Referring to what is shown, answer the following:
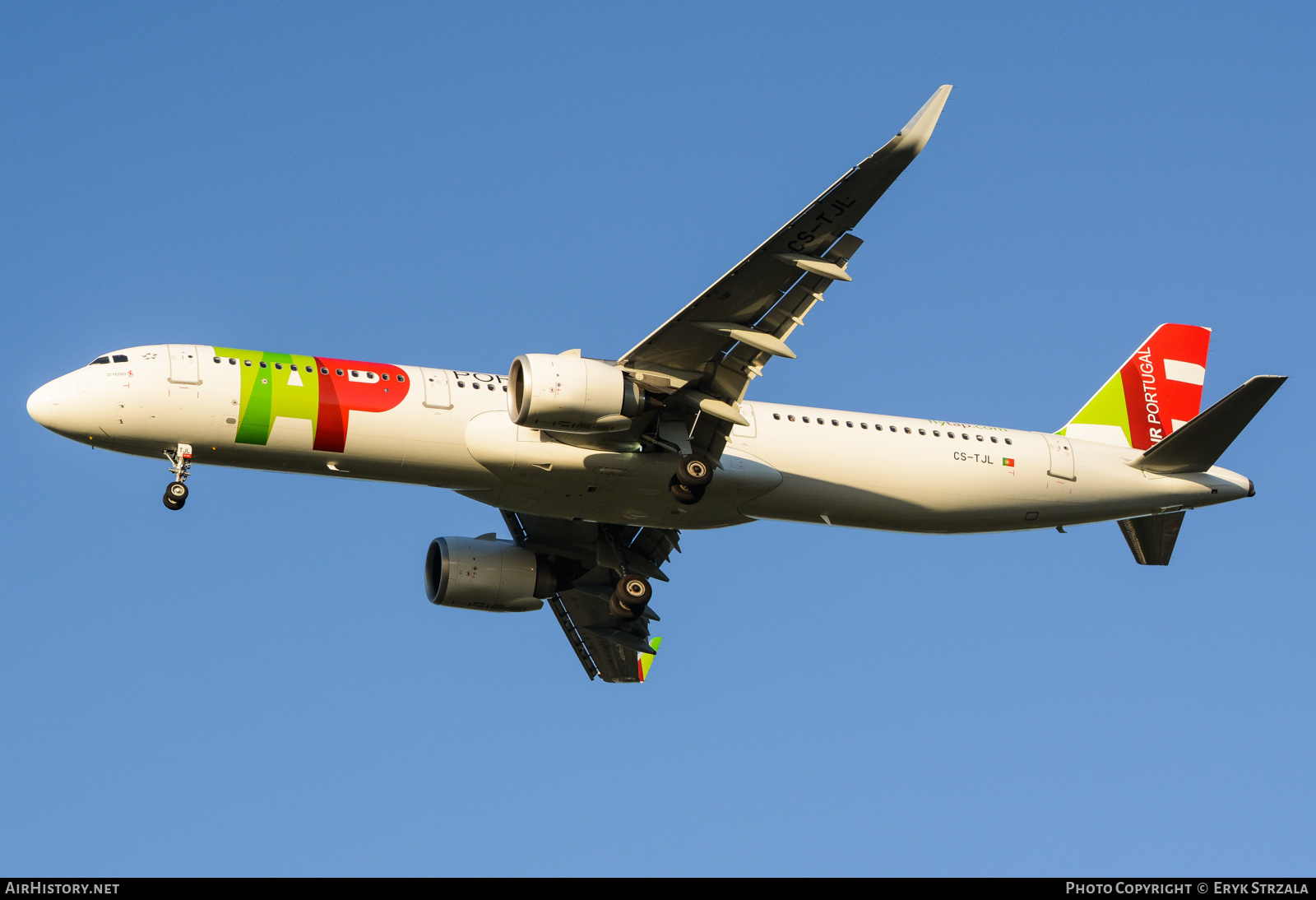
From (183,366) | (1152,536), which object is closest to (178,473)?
(183,366)

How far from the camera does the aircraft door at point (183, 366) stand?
33.2 m

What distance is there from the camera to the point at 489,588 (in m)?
41.3

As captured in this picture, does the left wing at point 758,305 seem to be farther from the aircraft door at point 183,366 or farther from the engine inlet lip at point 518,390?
the aircraft door at point 183,366

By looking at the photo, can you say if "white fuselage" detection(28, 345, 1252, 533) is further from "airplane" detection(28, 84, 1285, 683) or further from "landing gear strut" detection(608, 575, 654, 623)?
"landing gear strut" detection(608, 575, 654, 623)

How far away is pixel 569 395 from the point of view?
107 ft

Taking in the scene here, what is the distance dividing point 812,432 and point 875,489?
2.12 m

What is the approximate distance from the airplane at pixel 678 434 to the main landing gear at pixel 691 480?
0.04m

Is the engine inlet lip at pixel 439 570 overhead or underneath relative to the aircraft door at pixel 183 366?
underneath

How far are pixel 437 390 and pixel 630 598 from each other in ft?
25.3

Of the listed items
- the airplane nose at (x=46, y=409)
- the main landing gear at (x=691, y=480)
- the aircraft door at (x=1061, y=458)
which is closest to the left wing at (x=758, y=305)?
the main landing gear at (x=691, y=480)

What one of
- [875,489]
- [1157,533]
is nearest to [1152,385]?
[1157,533]

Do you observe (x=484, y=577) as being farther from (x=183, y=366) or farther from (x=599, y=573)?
(x=183, y=366)

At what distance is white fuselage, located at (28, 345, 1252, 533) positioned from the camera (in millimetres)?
33188

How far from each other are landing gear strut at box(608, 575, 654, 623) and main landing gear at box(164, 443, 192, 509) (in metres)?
11.2
